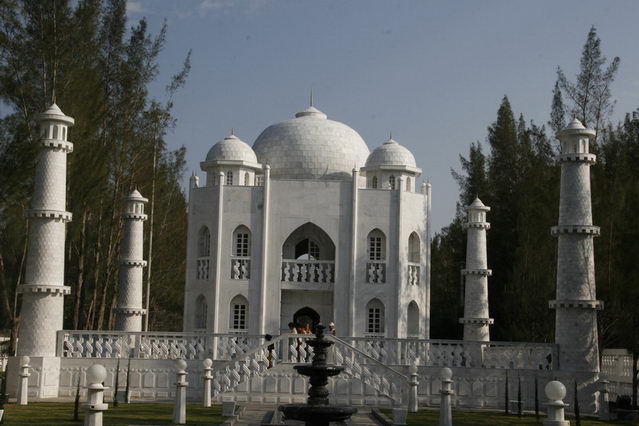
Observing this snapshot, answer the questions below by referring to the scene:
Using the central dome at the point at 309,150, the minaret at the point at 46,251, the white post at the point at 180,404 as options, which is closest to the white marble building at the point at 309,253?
the central dome at the point at 309,150

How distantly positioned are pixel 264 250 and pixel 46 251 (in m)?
10.3

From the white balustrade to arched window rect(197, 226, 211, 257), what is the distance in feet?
1.04

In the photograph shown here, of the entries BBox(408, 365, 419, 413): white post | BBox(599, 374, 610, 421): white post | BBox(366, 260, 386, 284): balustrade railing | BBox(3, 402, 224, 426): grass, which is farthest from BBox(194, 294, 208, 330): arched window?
BBox(599, 374, 610, 421): white post

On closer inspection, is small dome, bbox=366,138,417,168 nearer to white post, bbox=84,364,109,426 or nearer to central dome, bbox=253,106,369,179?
central dome, bbox=253,106,369,179

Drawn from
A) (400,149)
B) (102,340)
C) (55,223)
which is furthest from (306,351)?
(400,149)

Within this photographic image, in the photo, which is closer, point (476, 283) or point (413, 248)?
point (413, 248)

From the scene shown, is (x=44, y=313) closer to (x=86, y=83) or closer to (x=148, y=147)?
(x=86, y=83)

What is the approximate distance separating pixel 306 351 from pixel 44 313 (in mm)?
8170

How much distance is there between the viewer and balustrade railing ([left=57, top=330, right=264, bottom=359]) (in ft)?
98.8

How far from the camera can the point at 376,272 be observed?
123 ft

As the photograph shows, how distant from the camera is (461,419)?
24.5 metres

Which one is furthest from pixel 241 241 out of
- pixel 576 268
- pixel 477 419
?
pixel 477 419

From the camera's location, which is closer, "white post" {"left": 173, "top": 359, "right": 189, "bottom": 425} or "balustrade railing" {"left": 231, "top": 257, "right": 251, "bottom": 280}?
"white post" {"left": 173, "top": 359, "right": 189, "bottom": 425}

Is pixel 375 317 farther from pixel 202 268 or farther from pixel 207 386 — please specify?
pixel 207 386
